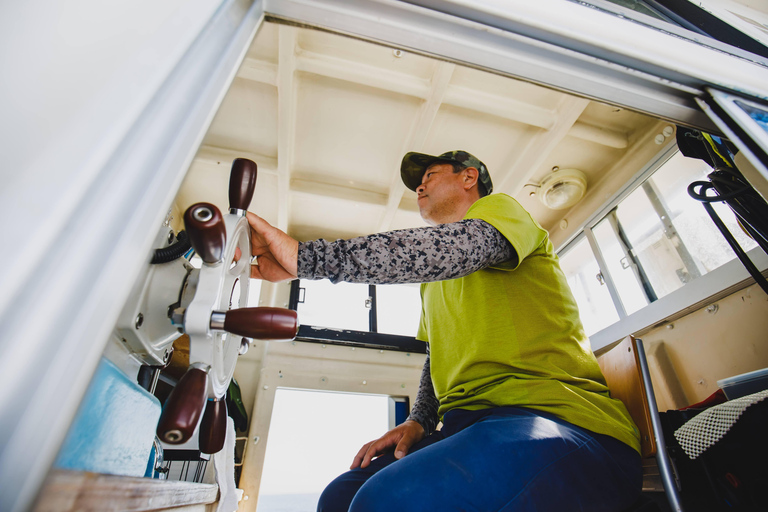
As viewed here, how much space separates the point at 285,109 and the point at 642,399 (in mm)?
2356

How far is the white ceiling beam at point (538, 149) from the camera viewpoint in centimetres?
241

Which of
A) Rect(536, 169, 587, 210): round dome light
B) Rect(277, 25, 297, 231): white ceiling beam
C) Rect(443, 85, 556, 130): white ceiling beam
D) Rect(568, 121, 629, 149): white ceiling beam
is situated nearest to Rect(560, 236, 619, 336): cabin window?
Rect(536, 169, 587, 210): round dome light


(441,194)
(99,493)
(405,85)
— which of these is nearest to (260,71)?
(405,85)

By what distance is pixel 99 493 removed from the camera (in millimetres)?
355

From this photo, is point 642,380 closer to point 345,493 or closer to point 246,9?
point 345,493

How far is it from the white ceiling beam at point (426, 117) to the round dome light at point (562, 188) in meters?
1.15

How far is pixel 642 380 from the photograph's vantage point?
35.1 inches

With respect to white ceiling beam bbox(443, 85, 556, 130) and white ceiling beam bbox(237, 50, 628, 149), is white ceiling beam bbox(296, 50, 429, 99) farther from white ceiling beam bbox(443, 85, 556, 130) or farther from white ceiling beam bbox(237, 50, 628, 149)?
white ceiling beam bbox(443, 85, 556, 130)

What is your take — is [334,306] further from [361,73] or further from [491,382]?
[491,382]

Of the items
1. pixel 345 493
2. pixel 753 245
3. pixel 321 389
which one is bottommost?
pixel 345 493

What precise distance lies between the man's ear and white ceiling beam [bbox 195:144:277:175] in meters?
1.82

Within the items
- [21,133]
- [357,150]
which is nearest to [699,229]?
[357,150]

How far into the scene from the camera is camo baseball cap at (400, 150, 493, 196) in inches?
61.7

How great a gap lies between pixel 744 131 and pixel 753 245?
1.63 m
